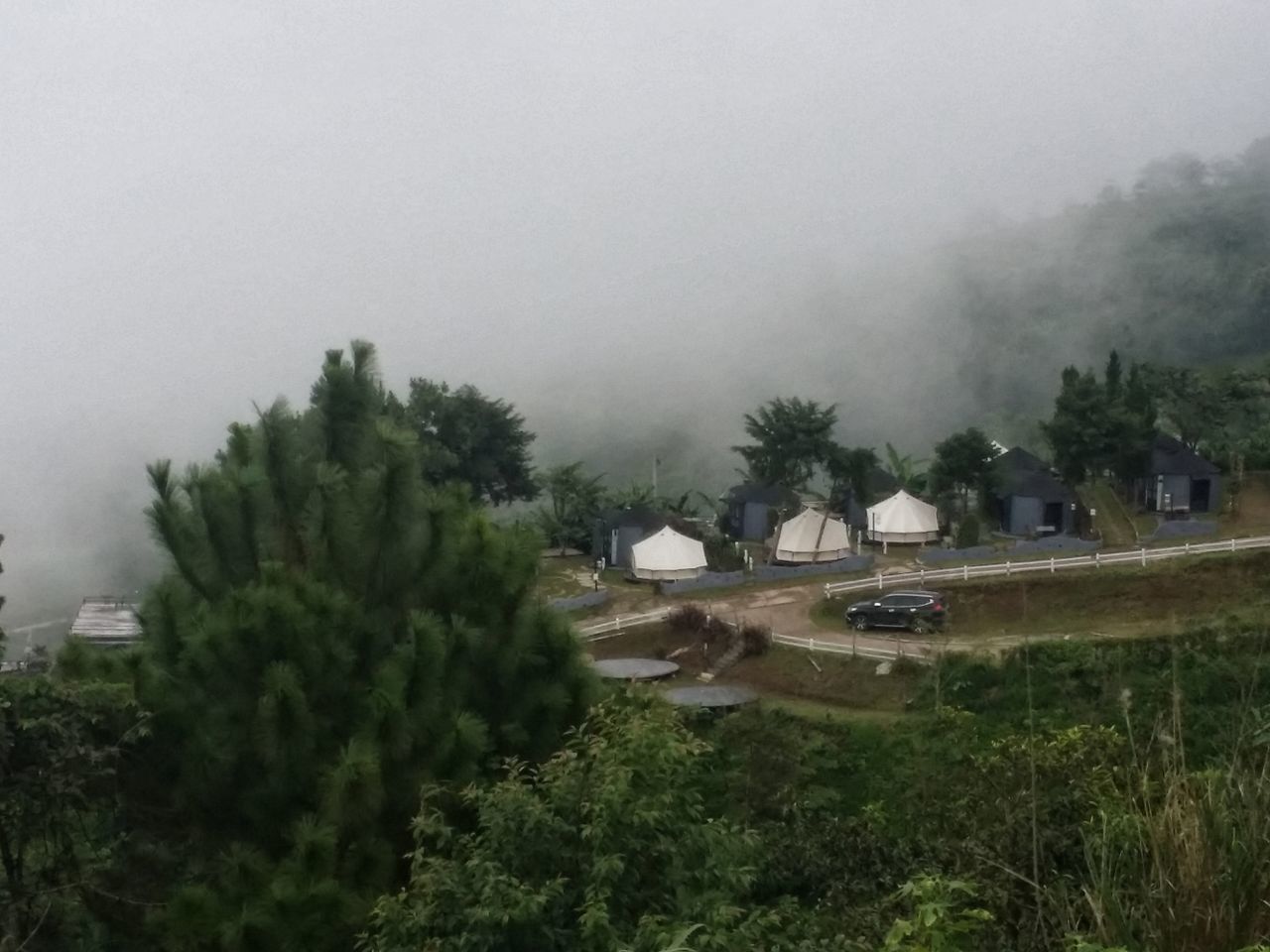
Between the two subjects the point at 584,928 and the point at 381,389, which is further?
the point at 381,389

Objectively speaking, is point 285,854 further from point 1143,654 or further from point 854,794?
point 1143,654

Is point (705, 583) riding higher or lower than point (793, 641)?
higher

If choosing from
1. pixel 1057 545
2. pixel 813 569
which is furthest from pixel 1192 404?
pixel 813 569

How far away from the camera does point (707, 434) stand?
5619cm

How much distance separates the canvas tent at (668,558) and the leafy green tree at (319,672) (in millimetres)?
15865

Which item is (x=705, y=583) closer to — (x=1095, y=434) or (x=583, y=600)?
(x=583, y=600)

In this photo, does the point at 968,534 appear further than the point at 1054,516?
No

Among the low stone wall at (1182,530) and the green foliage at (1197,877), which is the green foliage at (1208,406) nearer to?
the low stone wall at (1182,530)

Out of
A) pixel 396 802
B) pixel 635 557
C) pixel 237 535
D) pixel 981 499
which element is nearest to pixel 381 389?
pixel 237 535

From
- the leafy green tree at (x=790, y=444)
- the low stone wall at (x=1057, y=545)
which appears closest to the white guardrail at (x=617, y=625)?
the low stone wall at (x=1057, y=545)

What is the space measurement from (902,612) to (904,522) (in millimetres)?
7058

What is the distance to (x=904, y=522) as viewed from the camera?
27.5m

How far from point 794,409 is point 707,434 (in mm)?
25572

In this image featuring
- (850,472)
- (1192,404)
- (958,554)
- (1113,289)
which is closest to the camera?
(958,554)
